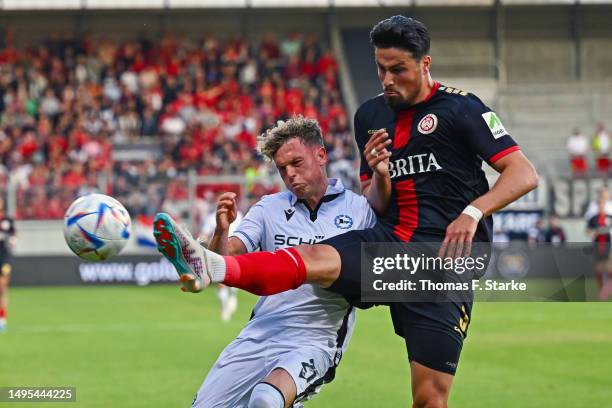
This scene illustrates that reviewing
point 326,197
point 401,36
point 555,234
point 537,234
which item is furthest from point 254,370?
point 537,234

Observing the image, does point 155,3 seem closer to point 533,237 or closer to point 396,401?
point 533,237

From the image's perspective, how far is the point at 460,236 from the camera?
5996mm

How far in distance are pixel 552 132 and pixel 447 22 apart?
6.11 metres

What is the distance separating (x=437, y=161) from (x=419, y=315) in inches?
35.4

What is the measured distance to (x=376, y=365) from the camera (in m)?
12.8

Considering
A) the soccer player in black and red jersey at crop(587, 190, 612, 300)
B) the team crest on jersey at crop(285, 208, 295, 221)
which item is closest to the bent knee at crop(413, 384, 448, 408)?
the team crest on jersey at crop(285, 208, 295, 221)

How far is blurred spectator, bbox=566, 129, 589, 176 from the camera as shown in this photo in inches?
1190

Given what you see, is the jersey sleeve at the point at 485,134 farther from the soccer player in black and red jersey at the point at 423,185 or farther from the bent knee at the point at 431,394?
the bent knee at the point at 431,394

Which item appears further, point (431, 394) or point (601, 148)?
point (601, 148)

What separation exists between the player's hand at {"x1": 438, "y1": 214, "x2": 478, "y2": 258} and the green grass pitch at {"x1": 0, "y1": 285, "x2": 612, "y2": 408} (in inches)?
171

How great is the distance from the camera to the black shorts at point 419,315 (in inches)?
248

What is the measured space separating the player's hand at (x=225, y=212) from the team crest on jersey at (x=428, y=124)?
1.17 meters

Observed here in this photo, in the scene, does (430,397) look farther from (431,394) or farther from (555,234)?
(555,234)

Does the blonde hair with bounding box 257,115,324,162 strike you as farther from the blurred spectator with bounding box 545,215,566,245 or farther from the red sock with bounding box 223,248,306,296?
the blurred spectator with bounding box 545,215,566,245
